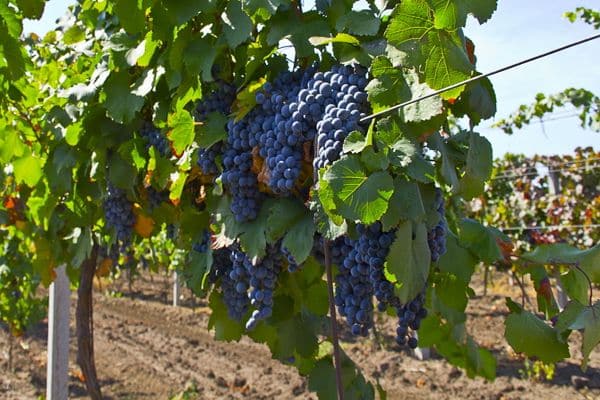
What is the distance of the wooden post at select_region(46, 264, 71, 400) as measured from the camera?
406cm

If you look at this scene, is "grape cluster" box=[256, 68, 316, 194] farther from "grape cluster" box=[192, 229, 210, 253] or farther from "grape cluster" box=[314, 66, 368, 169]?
"grape cluster" box=[192, 229, 210, 253]

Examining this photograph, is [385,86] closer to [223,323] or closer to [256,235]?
[256,235]

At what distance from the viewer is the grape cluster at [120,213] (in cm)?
227

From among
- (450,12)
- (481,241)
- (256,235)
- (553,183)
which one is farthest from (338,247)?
(553,183)

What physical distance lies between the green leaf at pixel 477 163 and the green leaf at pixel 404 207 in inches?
7.4

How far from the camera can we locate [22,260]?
22.2 feet

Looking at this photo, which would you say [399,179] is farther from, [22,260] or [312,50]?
[22,260]

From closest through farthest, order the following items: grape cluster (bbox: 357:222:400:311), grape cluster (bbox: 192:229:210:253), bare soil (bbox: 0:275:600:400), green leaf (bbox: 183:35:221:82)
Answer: grape cluster (bbox: 357:222:400:311), green leaf (bbox: 183:35:221:82), grape cluster (bbox: 192:229:210:253), bare soil (bbox: 0:275:600:400)

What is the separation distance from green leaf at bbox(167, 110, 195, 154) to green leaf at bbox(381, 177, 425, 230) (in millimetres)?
684

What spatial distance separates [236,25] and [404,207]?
646mm

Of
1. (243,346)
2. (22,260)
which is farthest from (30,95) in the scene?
(243,346)

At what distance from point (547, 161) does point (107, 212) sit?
9557mm

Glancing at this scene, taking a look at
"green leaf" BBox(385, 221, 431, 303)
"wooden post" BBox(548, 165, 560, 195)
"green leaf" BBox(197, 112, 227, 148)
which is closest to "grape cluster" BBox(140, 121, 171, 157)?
"green leaf" BBox(197, 112, 227, 148)

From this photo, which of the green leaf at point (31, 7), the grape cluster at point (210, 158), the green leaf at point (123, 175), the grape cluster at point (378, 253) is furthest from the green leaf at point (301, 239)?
the green leaf at point (31, 7)
